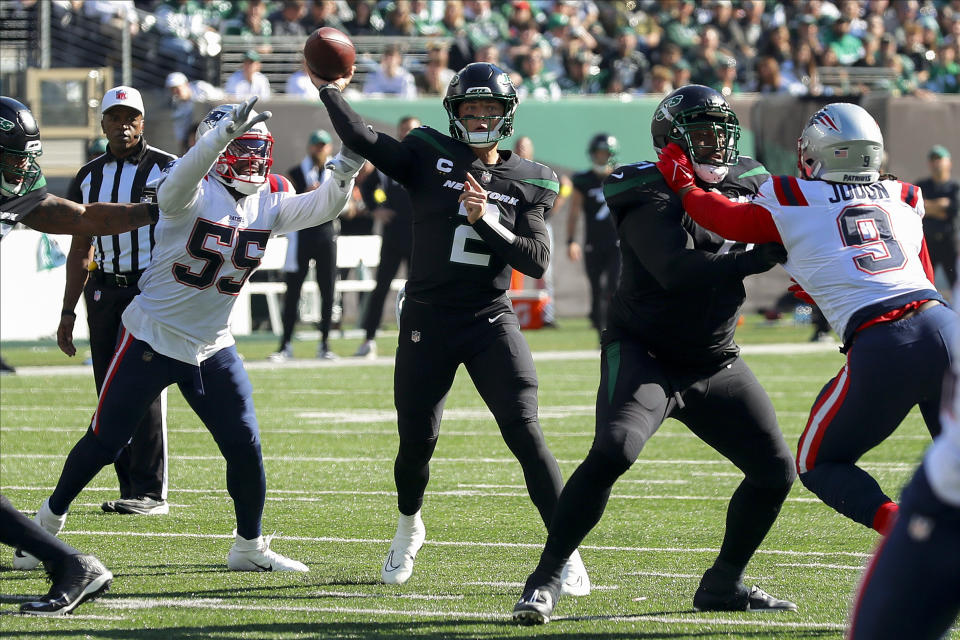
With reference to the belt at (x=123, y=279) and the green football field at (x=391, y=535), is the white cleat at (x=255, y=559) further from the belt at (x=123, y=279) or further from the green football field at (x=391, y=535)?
the belt at (x=123, y=279)

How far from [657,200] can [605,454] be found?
832 millimetres

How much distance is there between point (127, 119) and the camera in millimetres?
6789

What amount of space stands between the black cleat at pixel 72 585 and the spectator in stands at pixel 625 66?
48.5 ft

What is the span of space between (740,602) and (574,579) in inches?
21.9

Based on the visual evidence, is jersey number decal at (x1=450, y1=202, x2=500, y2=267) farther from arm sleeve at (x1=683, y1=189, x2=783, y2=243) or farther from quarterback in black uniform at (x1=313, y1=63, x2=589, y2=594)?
arm sleeve at (x1=683, y1=189, x2=783, y2=243)

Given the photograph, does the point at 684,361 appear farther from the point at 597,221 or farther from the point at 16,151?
the point at 597,221

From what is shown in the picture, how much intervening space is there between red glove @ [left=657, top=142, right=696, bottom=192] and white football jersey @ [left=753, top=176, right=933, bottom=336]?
0.83 ft

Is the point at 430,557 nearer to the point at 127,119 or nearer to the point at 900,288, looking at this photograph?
the point at 900,288

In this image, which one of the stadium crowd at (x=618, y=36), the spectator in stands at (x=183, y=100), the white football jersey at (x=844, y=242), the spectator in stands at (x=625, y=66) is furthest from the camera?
the spectator in stands at (x=625, y=66)

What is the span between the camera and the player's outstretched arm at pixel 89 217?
5.26 meters

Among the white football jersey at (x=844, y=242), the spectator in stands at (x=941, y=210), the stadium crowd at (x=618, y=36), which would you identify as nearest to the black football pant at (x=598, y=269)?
the stadium crowd at (x=618, y=36)

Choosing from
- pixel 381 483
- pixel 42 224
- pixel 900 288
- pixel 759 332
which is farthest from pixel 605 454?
pixel 759 332

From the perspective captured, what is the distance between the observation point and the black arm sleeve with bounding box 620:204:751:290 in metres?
4.39

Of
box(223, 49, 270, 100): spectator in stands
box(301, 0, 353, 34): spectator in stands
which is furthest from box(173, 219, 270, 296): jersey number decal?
box(301, 0, 353, 34): spectator in stands
